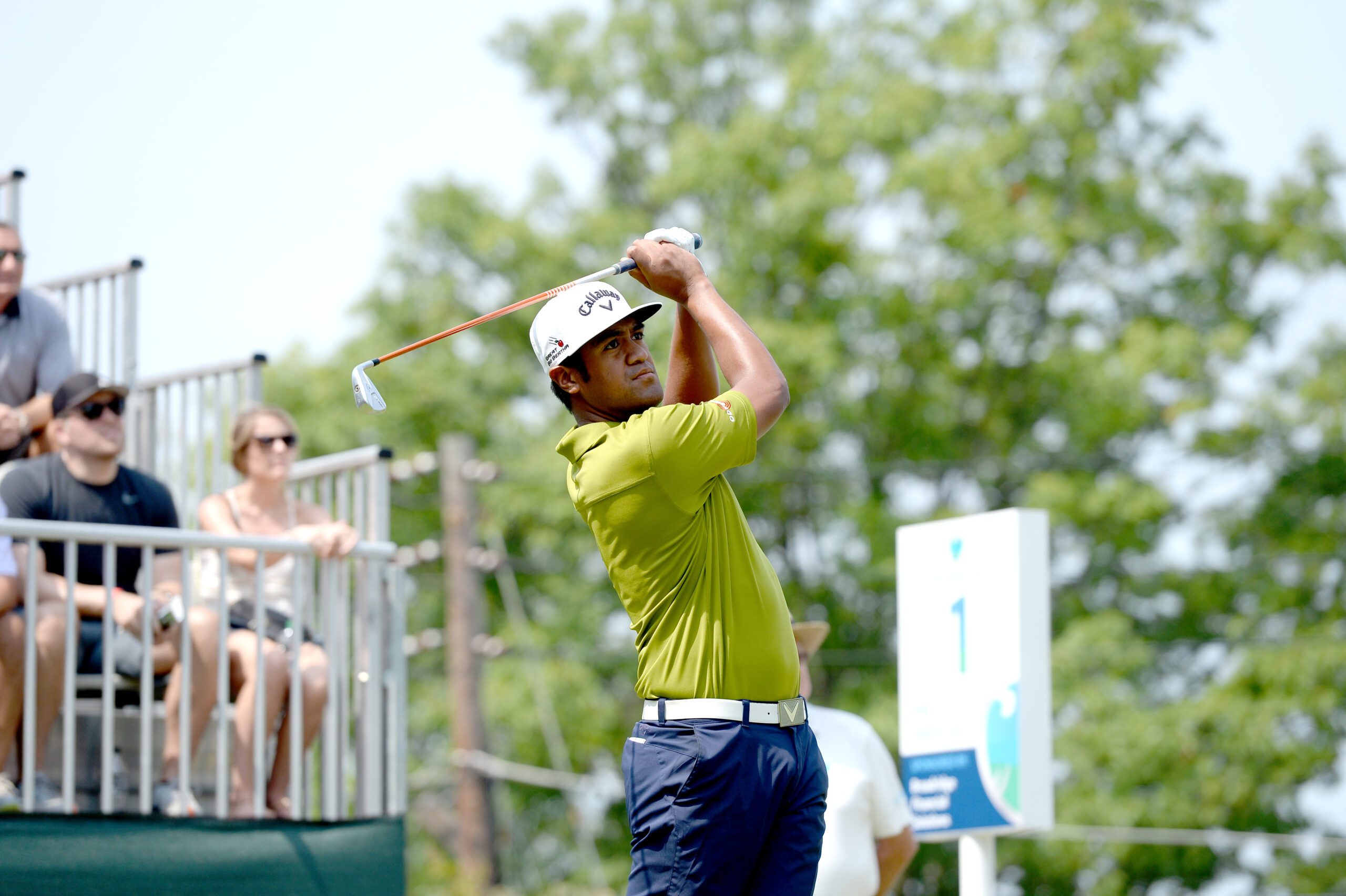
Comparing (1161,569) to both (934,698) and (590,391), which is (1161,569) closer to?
(934,698)

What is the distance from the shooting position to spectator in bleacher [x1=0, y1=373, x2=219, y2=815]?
5746mm

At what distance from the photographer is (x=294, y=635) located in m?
5.86

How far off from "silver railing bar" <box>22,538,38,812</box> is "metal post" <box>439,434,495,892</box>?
9512 mm

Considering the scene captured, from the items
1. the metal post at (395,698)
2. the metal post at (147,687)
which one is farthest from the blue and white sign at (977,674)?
the metal post at (147,687)

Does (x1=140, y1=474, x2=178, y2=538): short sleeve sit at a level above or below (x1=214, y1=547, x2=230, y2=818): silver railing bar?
above

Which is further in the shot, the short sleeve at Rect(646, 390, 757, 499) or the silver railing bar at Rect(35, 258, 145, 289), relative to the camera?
the silver railing bar at Rect(35, 258, 145, 289)

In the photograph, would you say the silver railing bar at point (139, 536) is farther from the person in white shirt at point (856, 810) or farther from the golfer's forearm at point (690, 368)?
the golfer's forearm at point (690, 368)

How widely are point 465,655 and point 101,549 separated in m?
9.24

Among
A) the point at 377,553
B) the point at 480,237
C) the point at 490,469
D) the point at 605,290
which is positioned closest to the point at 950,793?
the point at 377,553

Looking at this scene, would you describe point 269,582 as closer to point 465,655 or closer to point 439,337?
point 439,337

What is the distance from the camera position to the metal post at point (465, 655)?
14891 millimetres

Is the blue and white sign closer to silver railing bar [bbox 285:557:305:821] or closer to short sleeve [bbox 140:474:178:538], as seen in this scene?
silver railing bar [bbox 285:557:305:821]

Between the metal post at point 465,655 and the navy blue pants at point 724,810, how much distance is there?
11.5 metres

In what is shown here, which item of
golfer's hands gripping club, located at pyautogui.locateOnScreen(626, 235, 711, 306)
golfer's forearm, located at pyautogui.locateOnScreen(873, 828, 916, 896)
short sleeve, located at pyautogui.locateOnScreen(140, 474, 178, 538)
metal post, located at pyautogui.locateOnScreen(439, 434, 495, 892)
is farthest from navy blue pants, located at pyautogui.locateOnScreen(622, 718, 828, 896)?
metal post, located at pyautogui.locateOnScreen(439, 434, 495, 892)
